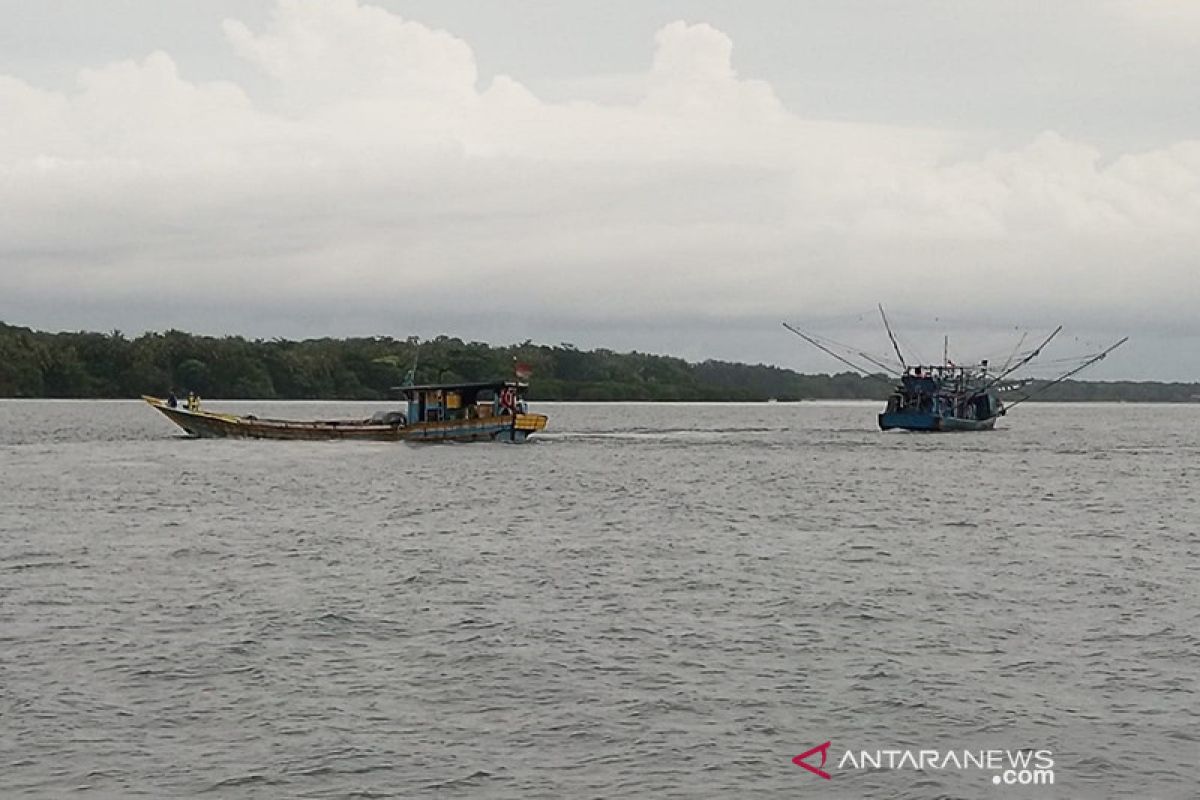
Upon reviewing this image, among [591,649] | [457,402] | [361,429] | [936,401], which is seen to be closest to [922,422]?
[936,401]

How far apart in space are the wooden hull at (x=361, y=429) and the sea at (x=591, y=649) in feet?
104

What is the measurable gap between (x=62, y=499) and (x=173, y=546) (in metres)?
16.6

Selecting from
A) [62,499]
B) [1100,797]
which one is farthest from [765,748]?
[62,499]

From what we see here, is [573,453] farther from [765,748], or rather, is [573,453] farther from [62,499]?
[765,748]

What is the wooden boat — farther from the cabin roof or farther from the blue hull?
the blue hull

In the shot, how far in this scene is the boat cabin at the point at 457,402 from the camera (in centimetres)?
9006

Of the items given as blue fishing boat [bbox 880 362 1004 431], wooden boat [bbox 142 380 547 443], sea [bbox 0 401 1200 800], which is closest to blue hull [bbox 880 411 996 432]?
blue fishing boat [bbox 880 362 1004 431]

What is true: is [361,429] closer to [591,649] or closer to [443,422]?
[443,422]

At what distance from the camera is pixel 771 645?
2709 centimetres

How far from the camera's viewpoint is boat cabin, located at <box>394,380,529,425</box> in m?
90.1

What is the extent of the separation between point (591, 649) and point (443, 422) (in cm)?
6386

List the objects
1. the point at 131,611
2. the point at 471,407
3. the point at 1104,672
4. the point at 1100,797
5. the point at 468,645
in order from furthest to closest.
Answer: the point at 471,407
the point at 131,611
the point at 468,645
the point at 1104,672
the point at 1100,797

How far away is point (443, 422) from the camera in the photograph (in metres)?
89.6

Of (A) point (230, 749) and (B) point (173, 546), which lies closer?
(A) point (230, 749)
